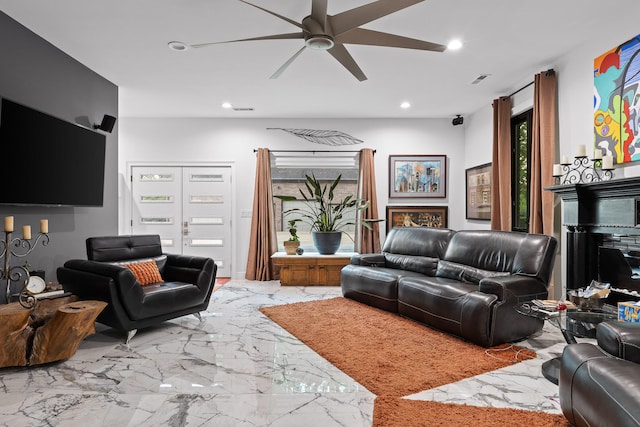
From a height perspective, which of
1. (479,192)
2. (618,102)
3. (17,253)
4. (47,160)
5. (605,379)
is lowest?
(605,379)

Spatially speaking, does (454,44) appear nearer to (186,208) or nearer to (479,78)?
(479,78)

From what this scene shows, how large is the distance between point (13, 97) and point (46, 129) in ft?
1.05

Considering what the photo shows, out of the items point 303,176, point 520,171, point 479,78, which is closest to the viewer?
point 479,78

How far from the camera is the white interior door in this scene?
20.5 feet

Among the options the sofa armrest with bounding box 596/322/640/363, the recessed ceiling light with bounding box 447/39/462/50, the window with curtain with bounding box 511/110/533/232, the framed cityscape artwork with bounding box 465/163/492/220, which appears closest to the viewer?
the sofa armrest with bounding box 596/322/640/363

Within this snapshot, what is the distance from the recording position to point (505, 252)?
11.9 feet

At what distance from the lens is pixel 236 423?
1.98m

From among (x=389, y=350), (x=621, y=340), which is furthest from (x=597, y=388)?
(x=389, y=350)

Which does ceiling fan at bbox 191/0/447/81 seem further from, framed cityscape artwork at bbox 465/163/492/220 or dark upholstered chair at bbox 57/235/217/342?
framed cityscape artwork at bbox 465/163/492/220

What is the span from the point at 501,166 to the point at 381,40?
3083mm

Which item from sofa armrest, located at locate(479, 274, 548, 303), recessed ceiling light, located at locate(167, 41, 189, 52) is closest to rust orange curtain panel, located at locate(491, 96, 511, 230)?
A: sofa armrest, located at locate(479, 274, 548, 303)

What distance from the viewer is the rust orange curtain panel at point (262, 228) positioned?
613cm

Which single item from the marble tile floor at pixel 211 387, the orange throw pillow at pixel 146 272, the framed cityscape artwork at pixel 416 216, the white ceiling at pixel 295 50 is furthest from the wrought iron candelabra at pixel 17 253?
the framed cityscape artwork at pixel 416 216

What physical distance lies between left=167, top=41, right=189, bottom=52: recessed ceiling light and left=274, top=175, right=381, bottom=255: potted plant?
251 centimetres
